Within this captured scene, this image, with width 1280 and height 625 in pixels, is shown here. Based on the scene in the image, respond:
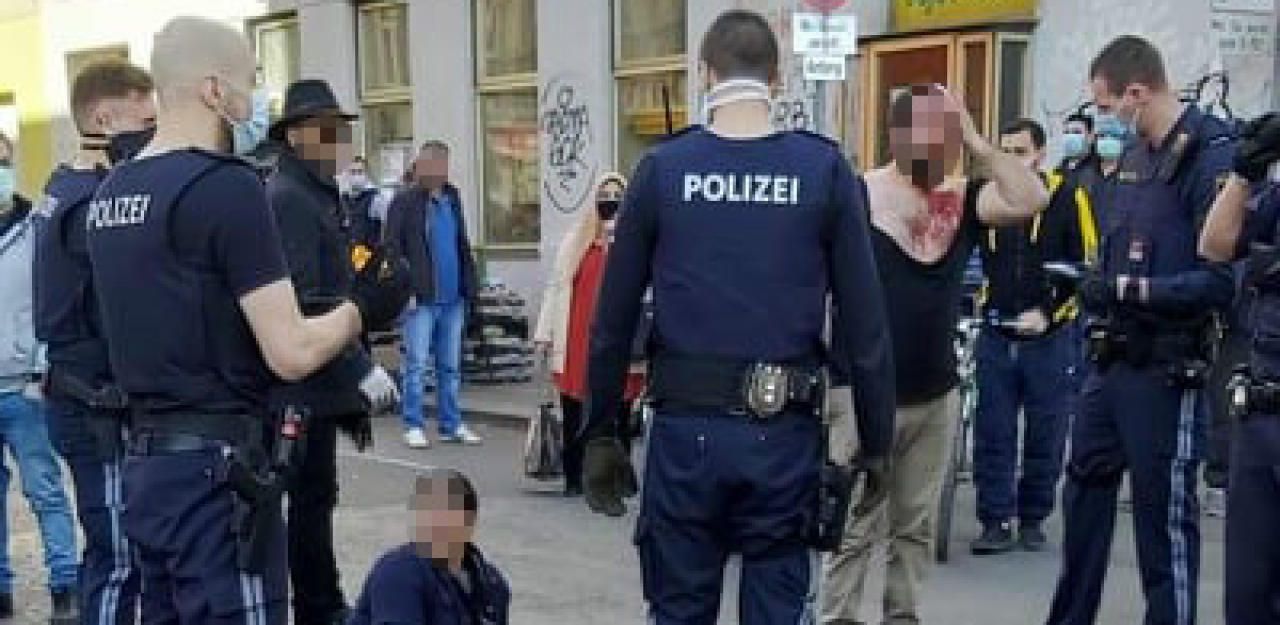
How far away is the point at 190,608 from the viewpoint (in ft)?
12.2

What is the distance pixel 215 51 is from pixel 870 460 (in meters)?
2.01

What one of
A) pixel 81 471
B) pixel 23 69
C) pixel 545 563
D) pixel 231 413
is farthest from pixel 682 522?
pixel 23 69

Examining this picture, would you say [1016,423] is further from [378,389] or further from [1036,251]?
[378,389]

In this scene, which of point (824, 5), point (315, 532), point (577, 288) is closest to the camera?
point (315, 532)

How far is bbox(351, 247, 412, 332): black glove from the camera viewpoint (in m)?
4.25

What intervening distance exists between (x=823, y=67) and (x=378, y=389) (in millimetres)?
5027

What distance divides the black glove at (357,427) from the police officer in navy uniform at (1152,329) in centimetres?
260

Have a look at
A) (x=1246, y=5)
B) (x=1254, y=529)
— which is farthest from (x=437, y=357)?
(x=1254, y=529)

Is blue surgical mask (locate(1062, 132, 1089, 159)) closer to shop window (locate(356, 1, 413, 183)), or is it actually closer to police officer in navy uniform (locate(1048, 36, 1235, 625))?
police officer in navy uniform (locate(1048, 36, 1235, 625))

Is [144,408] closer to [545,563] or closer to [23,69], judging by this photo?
[545,563]

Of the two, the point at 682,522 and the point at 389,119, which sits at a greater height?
the point at 389,119

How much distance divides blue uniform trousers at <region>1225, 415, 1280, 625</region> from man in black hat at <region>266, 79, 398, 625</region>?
2748 mm

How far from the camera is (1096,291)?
5281 mm

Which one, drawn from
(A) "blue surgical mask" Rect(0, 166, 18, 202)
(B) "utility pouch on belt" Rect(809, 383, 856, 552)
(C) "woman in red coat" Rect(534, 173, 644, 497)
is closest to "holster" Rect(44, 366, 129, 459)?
(A) "blue surgical mask" Rect(0, 166, 18, 202)
